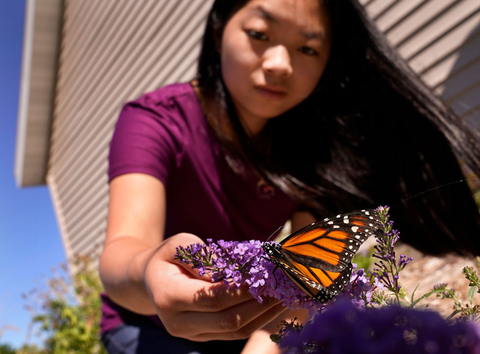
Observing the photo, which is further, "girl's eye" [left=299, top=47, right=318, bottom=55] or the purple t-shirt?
the purple t-shirt

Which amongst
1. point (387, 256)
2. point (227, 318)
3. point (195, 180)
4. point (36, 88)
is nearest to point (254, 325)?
point (227, 318)

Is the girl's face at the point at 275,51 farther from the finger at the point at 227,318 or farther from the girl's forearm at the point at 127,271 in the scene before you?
the finger at the point at 227,318

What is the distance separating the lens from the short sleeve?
72.4 inches

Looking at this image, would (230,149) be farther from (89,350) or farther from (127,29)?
(127,29)

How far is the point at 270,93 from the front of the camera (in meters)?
1.80

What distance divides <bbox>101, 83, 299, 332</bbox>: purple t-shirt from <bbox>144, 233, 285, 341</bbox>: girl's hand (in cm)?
115

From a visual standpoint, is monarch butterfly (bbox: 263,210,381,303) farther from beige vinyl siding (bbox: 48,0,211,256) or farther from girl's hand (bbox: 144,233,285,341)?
beige vinyl siding (bbox: 48,0,211,256)

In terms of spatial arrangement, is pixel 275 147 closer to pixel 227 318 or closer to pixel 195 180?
pixel 195 180

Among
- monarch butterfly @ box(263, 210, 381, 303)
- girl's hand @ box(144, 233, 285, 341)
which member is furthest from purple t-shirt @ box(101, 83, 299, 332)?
monarch butterfly @ box(263, 210, 381, 303)

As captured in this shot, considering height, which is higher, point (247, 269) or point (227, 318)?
point (247, 269)

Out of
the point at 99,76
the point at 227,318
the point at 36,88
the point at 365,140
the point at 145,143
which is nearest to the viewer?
the point at 227,318

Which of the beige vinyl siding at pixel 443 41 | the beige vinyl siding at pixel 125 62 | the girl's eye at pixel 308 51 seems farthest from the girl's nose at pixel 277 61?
the beige vinyl siding at pixel 443 41

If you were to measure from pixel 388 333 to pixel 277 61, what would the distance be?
1460 millimetres

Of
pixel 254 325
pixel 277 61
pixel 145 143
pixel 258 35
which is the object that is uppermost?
pixel 258 35
